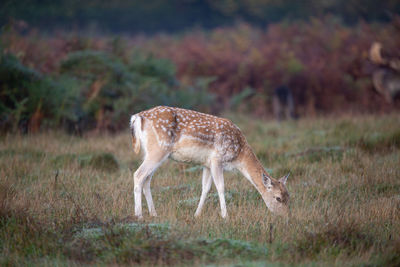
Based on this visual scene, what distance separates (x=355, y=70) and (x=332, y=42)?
8.21 feet

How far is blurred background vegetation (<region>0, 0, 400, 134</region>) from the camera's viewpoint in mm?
13578

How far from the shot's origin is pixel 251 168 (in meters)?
8.05

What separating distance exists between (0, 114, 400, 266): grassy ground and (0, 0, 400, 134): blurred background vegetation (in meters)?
1.86

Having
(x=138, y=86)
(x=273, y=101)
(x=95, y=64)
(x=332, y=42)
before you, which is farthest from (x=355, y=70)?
(x=95, y=64)

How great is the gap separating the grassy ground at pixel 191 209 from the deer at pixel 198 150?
32 cm

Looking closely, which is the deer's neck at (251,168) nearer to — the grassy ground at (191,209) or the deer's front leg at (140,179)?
the grassy ground at (191,209)

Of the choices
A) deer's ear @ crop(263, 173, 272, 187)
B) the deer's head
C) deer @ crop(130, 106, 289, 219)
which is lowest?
the deer's head

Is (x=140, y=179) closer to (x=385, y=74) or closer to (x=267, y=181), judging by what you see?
(x=267, y=181)

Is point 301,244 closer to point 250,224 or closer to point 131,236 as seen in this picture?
point 250,224

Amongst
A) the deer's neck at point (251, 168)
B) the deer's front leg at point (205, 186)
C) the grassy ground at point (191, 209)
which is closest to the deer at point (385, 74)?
the grassy ground at point (191, 209)

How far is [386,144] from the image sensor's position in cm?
1140

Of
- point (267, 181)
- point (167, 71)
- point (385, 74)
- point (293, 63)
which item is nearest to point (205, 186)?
point (267, 181)

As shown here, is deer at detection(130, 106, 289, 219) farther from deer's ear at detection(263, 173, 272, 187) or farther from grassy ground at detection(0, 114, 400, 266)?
grassy ground at detection(0, 114, 400, 266)

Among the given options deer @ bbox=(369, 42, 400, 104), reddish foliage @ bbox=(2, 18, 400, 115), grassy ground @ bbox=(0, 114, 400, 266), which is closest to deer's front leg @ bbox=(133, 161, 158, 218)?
grassy ground @ bbox=(0, 114, 400, 266)
